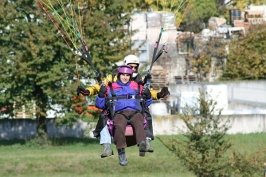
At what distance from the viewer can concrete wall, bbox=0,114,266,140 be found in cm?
4331

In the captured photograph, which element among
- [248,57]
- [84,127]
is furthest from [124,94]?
[248,57]

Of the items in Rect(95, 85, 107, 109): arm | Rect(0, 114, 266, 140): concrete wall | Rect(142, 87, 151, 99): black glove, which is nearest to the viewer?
Rect(95, 85, 107, 109): arm

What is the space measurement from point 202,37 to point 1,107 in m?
20.1

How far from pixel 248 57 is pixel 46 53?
19.2m

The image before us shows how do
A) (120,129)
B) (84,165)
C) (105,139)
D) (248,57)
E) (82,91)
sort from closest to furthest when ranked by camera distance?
(82,91) < (120,129) < (105,139) < (84,165) < (248,57)

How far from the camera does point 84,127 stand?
44188 mm

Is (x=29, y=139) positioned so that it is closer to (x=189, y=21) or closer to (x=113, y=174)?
(x=113, y=174)

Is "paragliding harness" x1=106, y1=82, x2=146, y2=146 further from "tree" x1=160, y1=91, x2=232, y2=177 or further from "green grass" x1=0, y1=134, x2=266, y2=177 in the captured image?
"green grass" x1=0, y1=134, x2=266, y2=177

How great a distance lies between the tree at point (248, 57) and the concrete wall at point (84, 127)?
1159 centimetres

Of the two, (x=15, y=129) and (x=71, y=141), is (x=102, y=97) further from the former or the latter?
(x=15, y=129)

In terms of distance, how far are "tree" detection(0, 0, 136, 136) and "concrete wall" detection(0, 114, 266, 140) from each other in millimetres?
2005

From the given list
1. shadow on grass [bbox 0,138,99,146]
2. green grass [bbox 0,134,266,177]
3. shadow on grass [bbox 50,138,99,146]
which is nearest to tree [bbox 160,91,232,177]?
green grass [bbox 0,134,266,177]

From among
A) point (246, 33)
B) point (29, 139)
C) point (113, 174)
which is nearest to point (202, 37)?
point (246, 33)

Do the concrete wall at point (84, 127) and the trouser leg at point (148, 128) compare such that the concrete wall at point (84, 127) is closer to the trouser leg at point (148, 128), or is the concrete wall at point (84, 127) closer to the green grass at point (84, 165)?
the green grass at point (84, 165)
